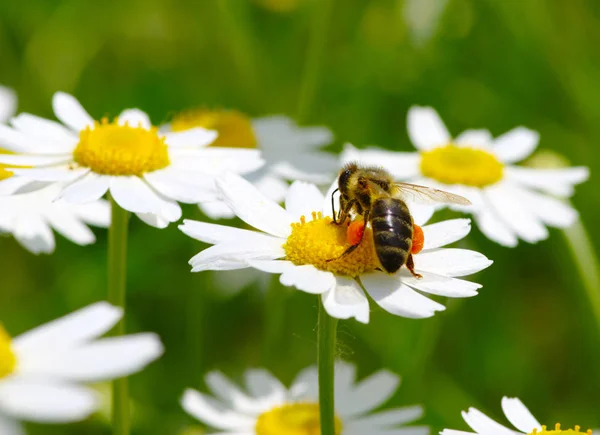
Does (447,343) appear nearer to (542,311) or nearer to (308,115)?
(542,311)

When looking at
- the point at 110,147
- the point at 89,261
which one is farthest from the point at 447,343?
the point at 110,147

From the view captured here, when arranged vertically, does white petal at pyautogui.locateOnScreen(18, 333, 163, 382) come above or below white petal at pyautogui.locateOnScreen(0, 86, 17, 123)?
below

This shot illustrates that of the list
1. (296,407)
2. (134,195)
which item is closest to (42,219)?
(134,195)

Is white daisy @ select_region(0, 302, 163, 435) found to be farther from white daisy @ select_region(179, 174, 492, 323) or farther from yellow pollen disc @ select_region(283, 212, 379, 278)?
yellow pollen disc @ select_region(283, 212, 379, 278)

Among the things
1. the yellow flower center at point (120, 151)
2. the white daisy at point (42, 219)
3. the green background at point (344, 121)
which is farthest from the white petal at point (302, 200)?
the green background at point (344, 121)

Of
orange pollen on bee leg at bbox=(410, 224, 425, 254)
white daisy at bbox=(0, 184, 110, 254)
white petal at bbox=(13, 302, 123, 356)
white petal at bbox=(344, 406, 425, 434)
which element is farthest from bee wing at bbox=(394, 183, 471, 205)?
white petal at bbox=(13, 302, 123, 356)

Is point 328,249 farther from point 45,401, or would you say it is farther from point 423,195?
point 45,401
